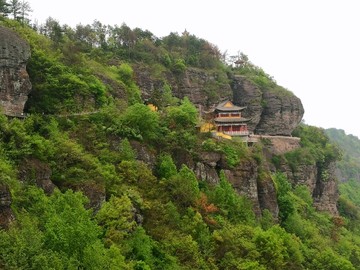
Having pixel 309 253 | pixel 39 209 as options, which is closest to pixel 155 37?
pixel 309 253

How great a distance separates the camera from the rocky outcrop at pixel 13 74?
32756 millimetres

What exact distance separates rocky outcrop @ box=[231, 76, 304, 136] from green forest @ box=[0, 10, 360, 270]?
6.51 m

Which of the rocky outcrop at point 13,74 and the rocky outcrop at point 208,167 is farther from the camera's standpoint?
the rocky outcrop at point 208,167

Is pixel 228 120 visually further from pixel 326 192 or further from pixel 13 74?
pixel 13 74

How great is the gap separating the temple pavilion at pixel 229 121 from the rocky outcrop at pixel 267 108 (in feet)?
24.3

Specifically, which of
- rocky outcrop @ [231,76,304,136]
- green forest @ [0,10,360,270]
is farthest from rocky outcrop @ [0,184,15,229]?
rocky outcrop @ [231,76,304,136]

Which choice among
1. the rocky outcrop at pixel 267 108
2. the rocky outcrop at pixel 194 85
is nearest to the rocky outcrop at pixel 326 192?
the rocky outcrop at pixel 267 108

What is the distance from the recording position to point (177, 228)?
29.7 m

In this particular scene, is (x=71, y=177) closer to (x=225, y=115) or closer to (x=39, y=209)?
(x=39, y=209)

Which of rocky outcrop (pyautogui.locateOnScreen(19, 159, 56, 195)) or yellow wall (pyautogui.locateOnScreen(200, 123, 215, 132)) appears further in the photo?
yellow wall (pyautogui.locateOnScreen(200, 123, 215, 132))

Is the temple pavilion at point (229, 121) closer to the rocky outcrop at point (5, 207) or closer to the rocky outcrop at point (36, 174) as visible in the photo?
the rocky outcrop at point (36, 174)

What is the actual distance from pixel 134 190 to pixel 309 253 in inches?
594

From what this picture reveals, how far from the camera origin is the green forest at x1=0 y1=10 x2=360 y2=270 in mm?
22812

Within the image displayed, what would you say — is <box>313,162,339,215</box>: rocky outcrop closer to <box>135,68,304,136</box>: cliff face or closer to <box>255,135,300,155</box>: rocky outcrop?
<box>255,135,300,155</box>: rocky outcrop
